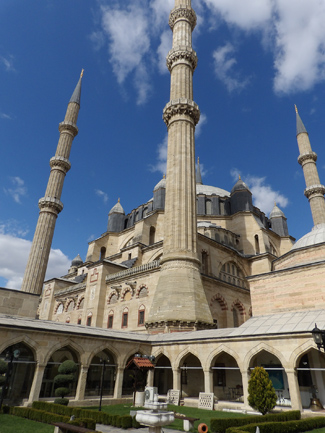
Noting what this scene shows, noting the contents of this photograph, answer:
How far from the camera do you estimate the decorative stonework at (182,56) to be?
2891cm

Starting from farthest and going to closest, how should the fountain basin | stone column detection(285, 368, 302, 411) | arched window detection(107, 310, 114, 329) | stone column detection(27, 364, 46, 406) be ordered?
arched window detection(107, 310, 114, 329), stone column detection(27, 364, 46, 406), stone column detection(285, 368, 302, 411), the fountain basin

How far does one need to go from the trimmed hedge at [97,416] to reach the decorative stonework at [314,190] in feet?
104

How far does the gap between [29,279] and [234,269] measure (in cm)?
2009

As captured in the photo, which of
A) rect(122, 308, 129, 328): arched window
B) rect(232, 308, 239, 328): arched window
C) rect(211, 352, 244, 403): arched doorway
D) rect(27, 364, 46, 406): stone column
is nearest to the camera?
rect(27, 364, 46, 406): stone column

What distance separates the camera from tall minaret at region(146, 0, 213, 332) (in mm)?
19047

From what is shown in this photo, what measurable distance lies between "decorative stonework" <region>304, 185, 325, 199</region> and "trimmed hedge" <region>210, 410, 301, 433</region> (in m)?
28.4

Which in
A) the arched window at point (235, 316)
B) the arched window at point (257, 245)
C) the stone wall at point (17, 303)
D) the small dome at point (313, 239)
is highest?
the arched window at point (257, 245)

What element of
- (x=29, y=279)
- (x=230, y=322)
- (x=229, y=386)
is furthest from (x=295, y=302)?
(x=29, y=279)

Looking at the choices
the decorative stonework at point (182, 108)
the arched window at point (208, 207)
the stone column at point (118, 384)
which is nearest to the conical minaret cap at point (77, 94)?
the decorative stonework at point (182, 108)

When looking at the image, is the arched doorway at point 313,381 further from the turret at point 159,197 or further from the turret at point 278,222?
the turret at point 278,222

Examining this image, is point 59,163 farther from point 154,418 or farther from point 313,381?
point 154,418

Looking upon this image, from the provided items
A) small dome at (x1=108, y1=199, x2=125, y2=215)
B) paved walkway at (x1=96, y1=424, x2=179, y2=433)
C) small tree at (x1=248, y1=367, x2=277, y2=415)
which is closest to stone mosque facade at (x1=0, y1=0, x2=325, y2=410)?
small dome at (x1=108, y1=199, x2=125, y2=215)

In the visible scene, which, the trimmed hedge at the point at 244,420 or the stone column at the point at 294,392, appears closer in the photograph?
the trimmed hedge at the point at 244,420

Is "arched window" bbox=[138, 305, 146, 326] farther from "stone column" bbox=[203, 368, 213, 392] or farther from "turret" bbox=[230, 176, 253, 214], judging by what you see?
"turret" bbox=[230, 176, 253, 214]
